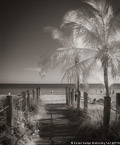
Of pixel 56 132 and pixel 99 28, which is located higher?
pixel 99 28

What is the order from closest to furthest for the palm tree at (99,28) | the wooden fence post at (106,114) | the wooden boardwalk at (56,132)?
the wooden boardwalk at (56,132) < the wooden fence post at (106,114) < the palm tree at (99,28)

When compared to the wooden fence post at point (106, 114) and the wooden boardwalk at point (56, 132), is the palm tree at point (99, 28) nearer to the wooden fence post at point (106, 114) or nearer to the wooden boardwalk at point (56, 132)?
the wooden fence post at point (106, 114)

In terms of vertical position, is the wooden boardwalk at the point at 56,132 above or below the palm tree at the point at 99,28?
below

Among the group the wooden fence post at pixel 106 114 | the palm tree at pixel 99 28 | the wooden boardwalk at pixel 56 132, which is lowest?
the wooden boardwalk at pixel 56 132

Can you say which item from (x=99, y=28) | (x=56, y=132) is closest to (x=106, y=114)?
(x=56, y=132)

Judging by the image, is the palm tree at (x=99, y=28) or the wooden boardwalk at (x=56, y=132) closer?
the wooden boardwalk at (x=56, y=132)

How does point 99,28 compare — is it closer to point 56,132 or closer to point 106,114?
point 106,114

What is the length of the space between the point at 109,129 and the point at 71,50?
4778 millimetres

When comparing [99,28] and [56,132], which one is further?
[99,28]

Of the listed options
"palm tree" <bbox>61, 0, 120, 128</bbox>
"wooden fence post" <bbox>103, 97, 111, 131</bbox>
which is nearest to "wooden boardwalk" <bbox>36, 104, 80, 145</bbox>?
"wooden fence post" <bbox>103, 97, 111, 131</bbox>

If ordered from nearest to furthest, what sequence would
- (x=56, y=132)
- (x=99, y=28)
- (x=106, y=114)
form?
1. (x=106, y=114)
2. (x=56, y=132)
3. (x=99, y=28)

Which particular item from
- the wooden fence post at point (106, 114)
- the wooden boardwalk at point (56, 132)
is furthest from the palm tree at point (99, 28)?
the wooden boardwalk at point (56, 132)

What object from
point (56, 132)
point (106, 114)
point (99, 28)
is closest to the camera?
point (106, 114)

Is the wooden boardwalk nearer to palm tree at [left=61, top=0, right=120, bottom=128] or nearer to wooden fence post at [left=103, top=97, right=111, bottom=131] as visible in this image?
wooden fence post at [left=103, top=97, right=111, bottom=131]
